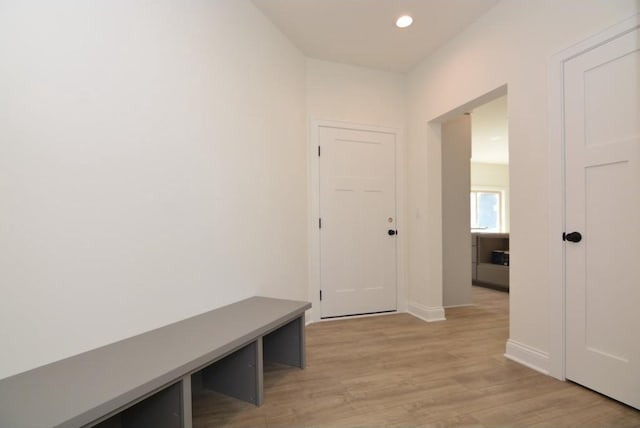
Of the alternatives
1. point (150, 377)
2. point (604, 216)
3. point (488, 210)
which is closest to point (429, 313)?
point (604, 216)

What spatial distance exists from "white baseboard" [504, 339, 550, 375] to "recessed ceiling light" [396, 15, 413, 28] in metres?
2.65

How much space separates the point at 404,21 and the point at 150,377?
9.90ft

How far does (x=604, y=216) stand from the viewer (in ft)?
6.08

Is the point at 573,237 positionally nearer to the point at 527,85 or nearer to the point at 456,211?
the point at 527,85

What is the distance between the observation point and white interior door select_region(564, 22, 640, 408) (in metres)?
1.73

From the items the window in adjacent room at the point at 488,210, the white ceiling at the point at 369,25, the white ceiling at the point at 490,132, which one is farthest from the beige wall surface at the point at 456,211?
the window in adjacent room at the point at 488,210

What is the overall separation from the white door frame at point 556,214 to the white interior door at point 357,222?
1.70 m

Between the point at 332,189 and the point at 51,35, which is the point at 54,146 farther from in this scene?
the point at 332,189

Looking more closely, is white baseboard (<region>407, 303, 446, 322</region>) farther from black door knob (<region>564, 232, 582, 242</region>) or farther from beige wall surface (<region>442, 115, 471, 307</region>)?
black door knob (<region>564, 232, 582, 242</region>)

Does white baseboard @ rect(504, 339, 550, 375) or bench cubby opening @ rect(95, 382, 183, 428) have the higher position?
bench cubby opening @ rect(95, 382, 183, 428)

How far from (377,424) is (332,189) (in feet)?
7.37

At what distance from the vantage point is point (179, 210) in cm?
191

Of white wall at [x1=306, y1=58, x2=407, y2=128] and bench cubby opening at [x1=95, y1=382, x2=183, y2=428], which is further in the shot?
white wall at [x1=306, y1=58, x2=407, y2=128]

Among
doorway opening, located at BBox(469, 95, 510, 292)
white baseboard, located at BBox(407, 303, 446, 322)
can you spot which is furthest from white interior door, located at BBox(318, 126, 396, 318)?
doorway opening, located at BBox(469, 95, 510, 292)
